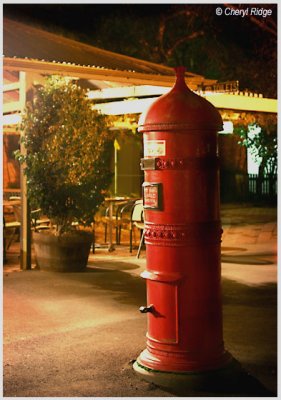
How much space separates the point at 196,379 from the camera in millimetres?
5191

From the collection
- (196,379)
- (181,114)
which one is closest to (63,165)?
(181,114)

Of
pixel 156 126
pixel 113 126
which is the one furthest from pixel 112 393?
pixel 113 126

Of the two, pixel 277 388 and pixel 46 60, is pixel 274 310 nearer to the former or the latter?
pixel 277 388

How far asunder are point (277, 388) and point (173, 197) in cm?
157

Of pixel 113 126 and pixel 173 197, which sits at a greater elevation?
pixel 113 126

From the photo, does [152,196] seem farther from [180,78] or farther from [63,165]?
[63,165]

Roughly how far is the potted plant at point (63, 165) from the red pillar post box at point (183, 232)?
4.76m

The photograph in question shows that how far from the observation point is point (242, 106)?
1200 centimetres

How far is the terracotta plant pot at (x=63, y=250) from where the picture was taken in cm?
1009

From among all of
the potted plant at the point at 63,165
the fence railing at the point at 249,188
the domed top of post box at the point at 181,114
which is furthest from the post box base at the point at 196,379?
the fence railing at the point at 249,188

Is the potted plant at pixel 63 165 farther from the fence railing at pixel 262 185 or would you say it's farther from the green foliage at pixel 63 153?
the fence railing at pixel 262 185

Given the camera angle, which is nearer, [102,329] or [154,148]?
[154,148]

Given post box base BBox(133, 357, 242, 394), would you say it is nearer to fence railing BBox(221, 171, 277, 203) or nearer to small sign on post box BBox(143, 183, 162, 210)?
small sign on post box BBox(143, 183, 162, 210)

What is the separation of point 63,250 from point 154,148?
5021 mm
